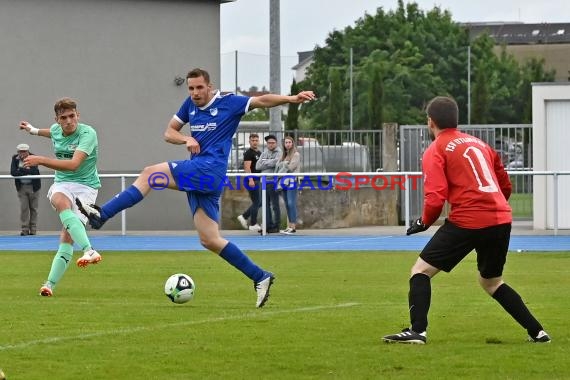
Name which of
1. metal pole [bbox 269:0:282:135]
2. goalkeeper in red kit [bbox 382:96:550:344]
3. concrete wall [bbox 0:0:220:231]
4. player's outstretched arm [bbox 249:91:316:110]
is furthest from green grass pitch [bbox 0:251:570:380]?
metal pole [bbox 269:0:282:135]

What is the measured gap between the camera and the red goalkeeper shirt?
921cm

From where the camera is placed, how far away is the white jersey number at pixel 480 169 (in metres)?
9.25

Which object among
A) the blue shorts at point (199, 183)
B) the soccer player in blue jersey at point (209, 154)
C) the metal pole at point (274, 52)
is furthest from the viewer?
the metal pole at point (274, 52)

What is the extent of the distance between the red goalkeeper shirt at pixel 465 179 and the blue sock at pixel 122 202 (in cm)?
315

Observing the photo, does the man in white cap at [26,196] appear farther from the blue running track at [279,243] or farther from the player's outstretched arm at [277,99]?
the player's outstretched arm at [277,99]

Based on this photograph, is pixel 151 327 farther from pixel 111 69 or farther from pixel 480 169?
pixel 111 69

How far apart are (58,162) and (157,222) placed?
55.5 ft

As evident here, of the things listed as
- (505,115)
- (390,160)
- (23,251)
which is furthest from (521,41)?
(23,251)

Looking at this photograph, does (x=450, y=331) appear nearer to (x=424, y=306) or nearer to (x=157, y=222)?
(x=424, y=306)

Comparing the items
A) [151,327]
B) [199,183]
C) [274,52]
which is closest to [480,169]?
[151,327]

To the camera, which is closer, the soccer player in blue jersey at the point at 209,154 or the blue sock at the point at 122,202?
the blue sock at the point at 122,202

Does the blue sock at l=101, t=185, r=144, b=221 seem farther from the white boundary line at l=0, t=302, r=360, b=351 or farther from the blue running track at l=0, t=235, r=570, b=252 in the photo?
the blue running track at l=0, t=235, r=570, b=252

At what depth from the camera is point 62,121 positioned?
43.5ft

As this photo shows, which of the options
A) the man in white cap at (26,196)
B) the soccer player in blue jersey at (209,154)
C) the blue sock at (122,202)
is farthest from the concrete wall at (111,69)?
the blue sock at (122,202)
